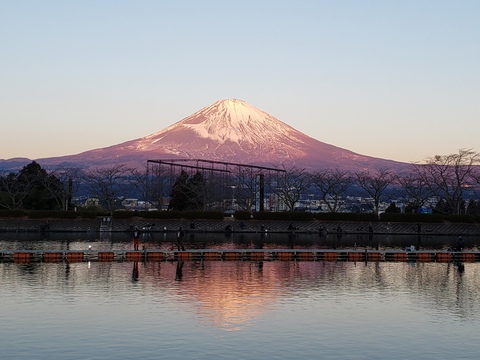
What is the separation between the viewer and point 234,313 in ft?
101

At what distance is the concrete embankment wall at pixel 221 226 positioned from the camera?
87250 millimetres

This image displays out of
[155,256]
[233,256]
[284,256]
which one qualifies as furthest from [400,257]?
[155,256]

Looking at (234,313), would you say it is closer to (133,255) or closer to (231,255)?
(133,255)

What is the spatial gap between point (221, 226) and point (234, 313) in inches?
2348

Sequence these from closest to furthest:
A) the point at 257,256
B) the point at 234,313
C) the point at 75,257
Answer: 1. the point at 234,313
2. the point at 75,257
3. the point at 257,256

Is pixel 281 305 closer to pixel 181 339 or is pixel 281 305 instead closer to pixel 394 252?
pixel 181 339

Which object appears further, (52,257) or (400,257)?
(400,257)

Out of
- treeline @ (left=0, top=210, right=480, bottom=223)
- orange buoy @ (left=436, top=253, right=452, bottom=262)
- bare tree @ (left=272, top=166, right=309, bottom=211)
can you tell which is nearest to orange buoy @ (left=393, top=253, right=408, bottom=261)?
orange buoy @ (left=436, top=253, right=452, bottom=262)

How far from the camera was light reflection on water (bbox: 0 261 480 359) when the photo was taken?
24719 millimetres

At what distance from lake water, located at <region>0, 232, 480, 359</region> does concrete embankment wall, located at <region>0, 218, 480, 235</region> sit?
39803mm

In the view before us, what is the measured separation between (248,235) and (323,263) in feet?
105

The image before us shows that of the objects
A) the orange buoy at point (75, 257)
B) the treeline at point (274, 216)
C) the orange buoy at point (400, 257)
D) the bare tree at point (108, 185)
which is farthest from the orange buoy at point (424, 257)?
the bare tree at point (108, 185)

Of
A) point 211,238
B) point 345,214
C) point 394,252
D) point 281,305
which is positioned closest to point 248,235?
point 211,238

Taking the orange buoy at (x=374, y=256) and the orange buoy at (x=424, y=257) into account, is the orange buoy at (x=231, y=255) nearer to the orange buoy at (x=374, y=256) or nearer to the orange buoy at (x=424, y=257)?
the orange buoy at (x=374, y=256)
